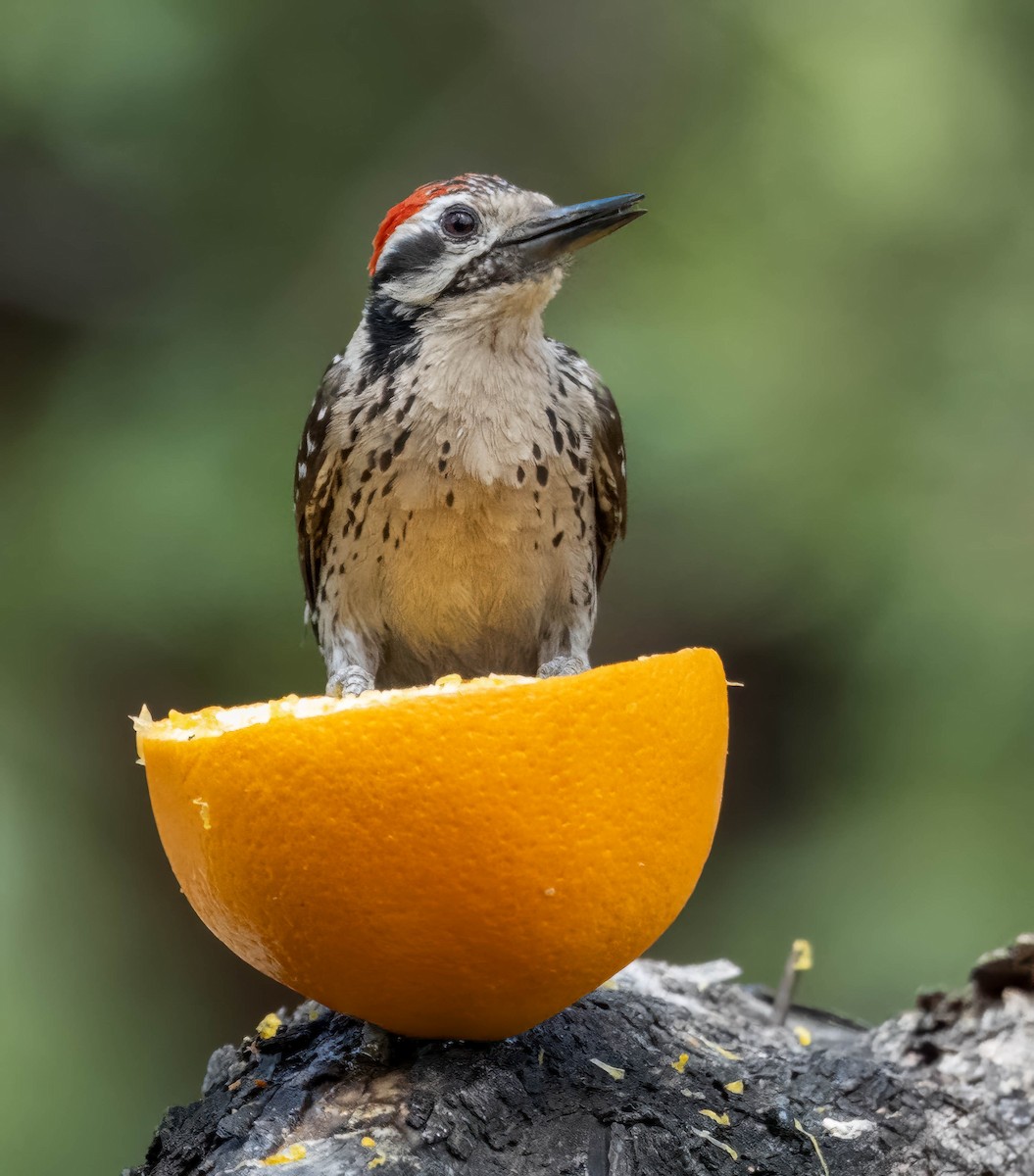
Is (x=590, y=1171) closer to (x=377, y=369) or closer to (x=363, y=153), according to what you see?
(x=377, y=369)

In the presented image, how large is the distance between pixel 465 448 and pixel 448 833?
106 cm

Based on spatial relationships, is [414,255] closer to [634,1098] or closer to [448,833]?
[448,833]

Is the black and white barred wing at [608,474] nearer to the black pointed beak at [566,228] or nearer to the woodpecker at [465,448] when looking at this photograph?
the woodpecker at [465,448]

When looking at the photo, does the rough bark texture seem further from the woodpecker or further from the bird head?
the bird head

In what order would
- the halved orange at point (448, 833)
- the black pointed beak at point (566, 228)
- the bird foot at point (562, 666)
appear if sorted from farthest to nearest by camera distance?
the bird foot at point (562, 666) < the black pointed beak at point (566, 228) < the halved orange at point (448, 833)

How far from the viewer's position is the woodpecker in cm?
231

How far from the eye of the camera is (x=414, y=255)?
7.73 feet

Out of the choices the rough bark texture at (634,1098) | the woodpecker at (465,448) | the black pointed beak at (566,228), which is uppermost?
the black pointed beak at (566,228)


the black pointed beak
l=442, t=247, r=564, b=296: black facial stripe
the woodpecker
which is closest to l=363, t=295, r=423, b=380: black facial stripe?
the woodpecker

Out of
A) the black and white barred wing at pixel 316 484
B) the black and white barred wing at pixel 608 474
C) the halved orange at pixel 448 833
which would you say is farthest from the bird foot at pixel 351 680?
the halved orange at pixel 448 833

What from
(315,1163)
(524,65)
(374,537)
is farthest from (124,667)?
(315,1163)

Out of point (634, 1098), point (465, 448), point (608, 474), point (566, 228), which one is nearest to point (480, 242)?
point (566, 228)

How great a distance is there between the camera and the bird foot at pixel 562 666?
2.47 m

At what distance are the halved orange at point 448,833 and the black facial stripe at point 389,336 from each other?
1034 millimetres
